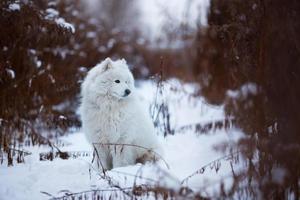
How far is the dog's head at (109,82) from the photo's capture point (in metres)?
5.48

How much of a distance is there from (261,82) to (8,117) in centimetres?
530

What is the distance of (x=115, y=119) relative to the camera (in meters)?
5.36

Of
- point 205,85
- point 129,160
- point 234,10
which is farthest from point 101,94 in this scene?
point 205,85

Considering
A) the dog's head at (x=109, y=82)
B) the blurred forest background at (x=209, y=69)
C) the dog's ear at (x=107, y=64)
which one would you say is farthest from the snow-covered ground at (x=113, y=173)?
the dog's ear at (x=107, y=64)

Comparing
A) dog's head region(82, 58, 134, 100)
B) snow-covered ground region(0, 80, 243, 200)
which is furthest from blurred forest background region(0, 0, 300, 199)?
dog's head region(82, 58, 134, 100)

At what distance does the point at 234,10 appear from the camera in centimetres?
386

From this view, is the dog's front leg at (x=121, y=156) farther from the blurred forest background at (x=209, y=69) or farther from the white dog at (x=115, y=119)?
the blurred forest background at (x=209, y=69)

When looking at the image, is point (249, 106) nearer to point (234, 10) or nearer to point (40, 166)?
point (234, 10)

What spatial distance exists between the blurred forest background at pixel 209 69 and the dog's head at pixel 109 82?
0.88 metres

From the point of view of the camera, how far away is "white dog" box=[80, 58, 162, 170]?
5.30 meters

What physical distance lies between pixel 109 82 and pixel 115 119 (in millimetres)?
563

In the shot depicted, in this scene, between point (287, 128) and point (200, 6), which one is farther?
point (200, 6)

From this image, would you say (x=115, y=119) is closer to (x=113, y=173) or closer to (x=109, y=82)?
(x=109, y=82)

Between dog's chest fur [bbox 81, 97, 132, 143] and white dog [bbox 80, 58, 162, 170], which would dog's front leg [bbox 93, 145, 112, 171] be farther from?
dog's chest fur [bbox 81, 97, 132, 143]
